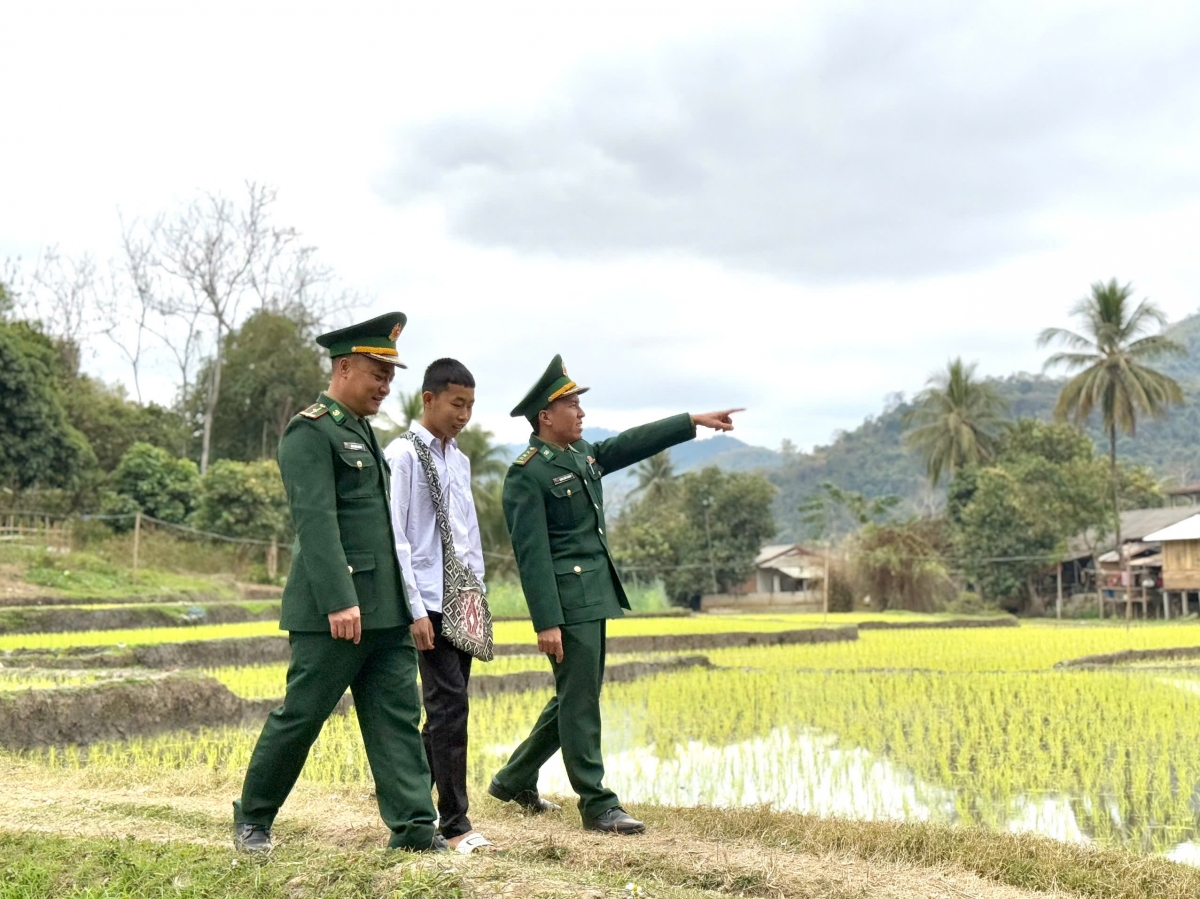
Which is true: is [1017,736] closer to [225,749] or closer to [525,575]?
[525,575]

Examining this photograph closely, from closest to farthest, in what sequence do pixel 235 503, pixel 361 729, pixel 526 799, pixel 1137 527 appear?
pixel 361 729 → pixel 526 799 → pixel 235 503 → pixel 1137 527

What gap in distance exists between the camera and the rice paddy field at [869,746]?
517cm

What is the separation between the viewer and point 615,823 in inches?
162

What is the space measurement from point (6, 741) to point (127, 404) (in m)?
26.7

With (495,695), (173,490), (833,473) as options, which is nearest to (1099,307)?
(173,490)

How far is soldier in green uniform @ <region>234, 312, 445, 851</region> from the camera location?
3521 millimetres

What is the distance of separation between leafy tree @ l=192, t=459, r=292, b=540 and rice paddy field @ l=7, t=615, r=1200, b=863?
550 inches

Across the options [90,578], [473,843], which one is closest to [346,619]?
[473,843]

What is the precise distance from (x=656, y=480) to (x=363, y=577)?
Result: 39315 mm

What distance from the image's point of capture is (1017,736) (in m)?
7.05

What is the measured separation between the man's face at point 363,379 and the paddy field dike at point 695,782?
135cm

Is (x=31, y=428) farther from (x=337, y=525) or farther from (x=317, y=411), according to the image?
(x=337, y=525)

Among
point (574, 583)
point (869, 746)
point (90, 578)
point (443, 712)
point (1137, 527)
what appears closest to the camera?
point (443, 712)

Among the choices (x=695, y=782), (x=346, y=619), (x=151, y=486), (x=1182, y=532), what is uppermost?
(x=151, y=486)
